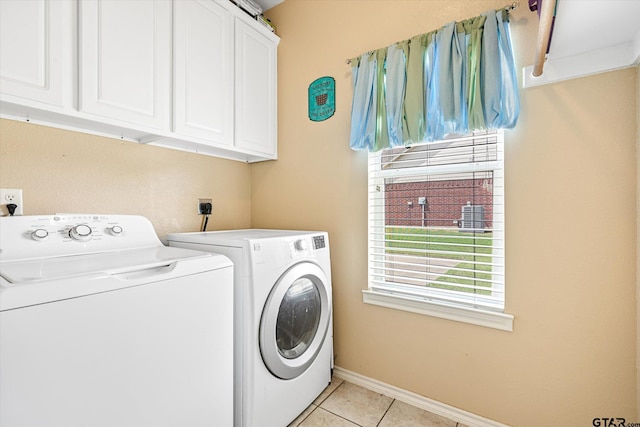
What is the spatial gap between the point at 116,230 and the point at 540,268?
2016 millimetres

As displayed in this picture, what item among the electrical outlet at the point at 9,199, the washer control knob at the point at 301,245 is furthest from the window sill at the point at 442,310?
the electrical outlet at the point at 9,199

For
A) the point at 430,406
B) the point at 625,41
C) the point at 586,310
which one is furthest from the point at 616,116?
the point at 430,406

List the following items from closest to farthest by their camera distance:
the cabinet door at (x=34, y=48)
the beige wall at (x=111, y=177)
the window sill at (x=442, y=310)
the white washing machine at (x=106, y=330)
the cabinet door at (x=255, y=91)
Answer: the white washing machine at (x=106, y=330), the cabinet door at (x=34, y=48), the beige wall at (x=111, y=177), the window sill at (x=442, y=310), the cabinet door at (x=255, y=91)

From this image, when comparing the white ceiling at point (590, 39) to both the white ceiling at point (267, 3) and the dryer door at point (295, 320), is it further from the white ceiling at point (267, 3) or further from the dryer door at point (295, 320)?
the white ceiling at point (267, 3)

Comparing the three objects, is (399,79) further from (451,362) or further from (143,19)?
(451,362)

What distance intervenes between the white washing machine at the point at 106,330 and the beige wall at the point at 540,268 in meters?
0.98

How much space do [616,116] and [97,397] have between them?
2138mm

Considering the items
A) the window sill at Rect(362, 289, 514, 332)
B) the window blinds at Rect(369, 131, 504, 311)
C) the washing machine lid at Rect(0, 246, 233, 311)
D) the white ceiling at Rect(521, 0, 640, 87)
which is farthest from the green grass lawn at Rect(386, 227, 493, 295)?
the washing machine lid at Rect(0, 246, 233, 311)

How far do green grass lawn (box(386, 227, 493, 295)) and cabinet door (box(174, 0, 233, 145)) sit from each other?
128cm

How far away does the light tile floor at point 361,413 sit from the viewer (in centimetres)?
155

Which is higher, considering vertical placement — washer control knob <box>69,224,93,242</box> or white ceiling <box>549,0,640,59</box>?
white ceiling <box>549,0,640,59</box>

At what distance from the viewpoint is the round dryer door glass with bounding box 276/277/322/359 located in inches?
60.0

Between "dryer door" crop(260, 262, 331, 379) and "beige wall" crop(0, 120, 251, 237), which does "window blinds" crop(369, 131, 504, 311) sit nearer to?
"dryer door" crop(260, 262, 331, 379)

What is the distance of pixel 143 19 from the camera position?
140cm
